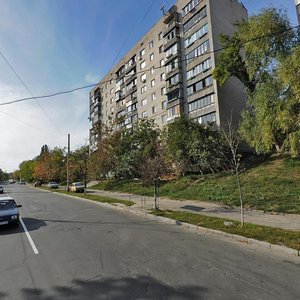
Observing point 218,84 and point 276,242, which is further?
point 218,84

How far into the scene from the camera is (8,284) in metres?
5.66

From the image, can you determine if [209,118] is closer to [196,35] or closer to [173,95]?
[173,95]

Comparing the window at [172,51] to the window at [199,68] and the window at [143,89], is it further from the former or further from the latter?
the window at [143,89]

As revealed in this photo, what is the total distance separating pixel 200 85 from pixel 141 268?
37259mm

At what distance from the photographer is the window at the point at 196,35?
41.1m

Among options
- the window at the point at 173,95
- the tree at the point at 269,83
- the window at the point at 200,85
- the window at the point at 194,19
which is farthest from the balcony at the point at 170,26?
the tree at the point at 269,83

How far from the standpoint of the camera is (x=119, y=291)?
16.9ft

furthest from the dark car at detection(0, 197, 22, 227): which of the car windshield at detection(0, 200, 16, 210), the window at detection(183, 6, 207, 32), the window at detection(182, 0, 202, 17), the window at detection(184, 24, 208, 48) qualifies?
the window at detection(182, 0, 202, 17)

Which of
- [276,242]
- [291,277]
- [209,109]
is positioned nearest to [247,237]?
[276,242]

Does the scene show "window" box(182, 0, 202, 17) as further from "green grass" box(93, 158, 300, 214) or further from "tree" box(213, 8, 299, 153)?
"green grass" box(93, 158, 300, 214)

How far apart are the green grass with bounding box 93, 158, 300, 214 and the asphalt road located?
7888mm

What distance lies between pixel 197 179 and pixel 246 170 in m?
4.60

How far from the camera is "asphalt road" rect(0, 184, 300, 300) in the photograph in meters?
5.09

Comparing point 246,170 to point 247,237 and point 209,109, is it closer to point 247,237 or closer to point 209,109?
point 209,109
